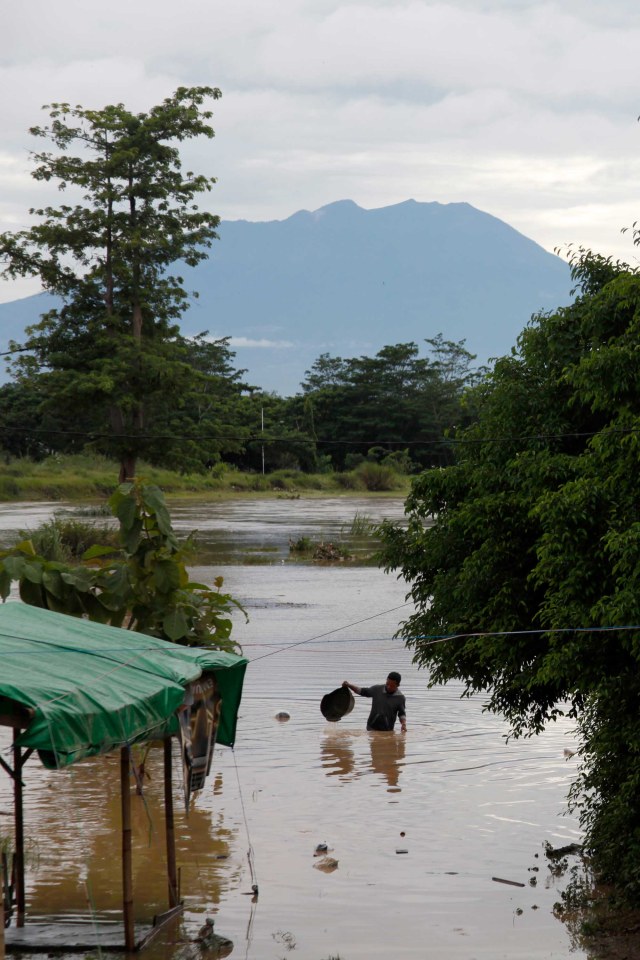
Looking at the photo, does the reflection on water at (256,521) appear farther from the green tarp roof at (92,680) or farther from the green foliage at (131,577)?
the green tarp roof at (92,680)

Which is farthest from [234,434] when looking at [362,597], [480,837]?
[480,837]

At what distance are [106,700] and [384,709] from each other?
28.6ft

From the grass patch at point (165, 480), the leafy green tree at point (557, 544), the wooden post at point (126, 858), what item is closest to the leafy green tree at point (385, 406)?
the grass patch at point (165, 480)

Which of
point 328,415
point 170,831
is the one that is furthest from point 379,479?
point 170,831

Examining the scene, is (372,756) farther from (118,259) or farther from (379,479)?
(379,479)

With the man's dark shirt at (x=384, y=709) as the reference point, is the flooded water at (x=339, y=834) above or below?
below

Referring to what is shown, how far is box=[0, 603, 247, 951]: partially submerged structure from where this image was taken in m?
6.52

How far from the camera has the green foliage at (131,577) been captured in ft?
35.0

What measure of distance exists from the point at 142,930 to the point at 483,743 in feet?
23.8

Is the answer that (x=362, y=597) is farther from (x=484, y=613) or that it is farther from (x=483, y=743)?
(x=484, y=613)

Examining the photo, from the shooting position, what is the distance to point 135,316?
4344cm

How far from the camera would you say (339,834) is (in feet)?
37.2

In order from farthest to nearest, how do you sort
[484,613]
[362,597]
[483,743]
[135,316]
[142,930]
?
[135,316], [362,597], [483,743], [484,613], [142,930]

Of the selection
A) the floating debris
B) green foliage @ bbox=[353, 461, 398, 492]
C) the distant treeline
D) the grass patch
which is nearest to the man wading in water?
the floating debris
